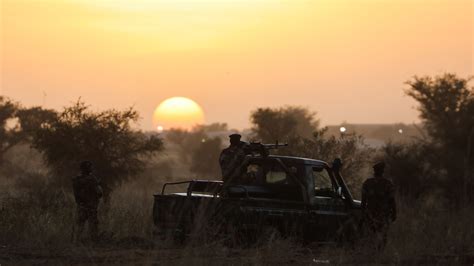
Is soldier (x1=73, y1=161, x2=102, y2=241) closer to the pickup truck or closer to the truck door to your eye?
the pickup truck

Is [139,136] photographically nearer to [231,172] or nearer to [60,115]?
[60,115]

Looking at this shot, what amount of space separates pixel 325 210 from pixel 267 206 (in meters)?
1.18

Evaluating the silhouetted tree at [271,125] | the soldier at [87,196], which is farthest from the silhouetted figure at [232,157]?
the silhouetted tree at [271,125]

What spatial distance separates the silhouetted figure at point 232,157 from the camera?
13547 millimetres

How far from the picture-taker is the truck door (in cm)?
1344

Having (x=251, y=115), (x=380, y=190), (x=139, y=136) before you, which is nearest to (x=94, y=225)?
(x=380, y=190)

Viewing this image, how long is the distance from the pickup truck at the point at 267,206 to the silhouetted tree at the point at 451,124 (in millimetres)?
15106

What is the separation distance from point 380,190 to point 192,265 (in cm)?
424

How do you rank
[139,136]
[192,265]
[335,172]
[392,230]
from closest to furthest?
[192,265], [335,172], [392,230], [139,136]

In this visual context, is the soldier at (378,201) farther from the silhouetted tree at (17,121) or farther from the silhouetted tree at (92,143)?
the silhouetted tree at (17,121)

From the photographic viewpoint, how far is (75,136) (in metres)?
25.5

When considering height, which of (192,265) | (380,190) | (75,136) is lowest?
(192,265)

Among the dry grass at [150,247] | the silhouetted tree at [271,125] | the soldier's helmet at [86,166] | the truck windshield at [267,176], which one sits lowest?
the dry grass at [150,247]

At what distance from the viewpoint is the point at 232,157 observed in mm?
13766
